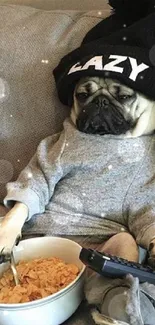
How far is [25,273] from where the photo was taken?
1.12 meters

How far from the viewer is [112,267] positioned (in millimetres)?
991

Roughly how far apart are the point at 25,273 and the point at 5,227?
0.13 m

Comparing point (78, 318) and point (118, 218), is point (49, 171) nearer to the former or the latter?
point (118, 218)

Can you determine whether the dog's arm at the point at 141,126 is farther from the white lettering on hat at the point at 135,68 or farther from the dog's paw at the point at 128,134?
the white lettering on hat at the point at 135,68

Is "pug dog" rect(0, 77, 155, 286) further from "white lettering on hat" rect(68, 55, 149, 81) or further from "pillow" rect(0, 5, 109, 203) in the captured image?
"pillow" rect(0, 5, 109, 203)

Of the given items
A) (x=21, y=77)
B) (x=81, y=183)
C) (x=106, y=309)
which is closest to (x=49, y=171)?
(x=81, y=183)

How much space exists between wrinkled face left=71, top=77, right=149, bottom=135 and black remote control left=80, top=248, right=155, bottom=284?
→ 0.31 metres

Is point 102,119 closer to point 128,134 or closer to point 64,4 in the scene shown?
point 128,134

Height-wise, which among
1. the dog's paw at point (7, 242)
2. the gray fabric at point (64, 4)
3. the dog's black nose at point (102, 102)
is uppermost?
the gray fabric at point (64, 4)

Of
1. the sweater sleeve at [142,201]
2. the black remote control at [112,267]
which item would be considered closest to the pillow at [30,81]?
the sweater sleeve at [142,201]

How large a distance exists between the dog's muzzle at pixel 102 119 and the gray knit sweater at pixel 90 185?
0.04m

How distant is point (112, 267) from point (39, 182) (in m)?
0.35

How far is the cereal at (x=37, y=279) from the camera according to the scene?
1.07 metres

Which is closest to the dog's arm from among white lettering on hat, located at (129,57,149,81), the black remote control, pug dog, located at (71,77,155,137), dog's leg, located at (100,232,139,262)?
pug dog, located at (71,77,155,137)
